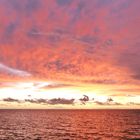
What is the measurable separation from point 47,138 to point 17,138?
25.6ft

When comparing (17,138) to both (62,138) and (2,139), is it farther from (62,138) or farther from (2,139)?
(62,138)

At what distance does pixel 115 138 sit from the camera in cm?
7319

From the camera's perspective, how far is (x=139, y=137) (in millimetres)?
75188

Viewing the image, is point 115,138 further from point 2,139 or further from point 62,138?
point 2,139

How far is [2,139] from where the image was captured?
6944cm

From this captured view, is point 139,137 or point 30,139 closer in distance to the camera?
point 30,139

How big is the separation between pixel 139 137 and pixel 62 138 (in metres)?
20.8

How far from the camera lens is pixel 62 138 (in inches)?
2896

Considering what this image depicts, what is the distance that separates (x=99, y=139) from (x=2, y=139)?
24.5m

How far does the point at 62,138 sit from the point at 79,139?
488cm

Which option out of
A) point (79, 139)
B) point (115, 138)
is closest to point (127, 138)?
point (115, 138)

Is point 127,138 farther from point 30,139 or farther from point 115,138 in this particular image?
point 30,139

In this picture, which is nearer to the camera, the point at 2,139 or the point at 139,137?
the point at 2,139

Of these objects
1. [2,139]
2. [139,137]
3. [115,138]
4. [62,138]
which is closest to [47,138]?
[62,138]
